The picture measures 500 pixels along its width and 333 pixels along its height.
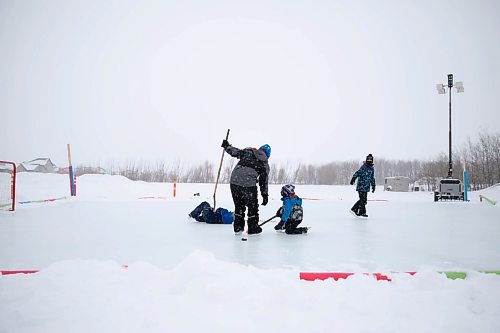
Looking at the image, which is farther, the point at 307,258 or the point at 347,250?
the point at 347,250

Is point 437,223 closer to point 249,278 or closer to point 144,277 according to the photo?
point 249,278

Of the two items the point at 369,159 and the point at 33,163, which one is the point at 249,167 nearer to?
the point at 369,159

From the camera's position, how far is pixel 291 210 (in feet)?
17.8

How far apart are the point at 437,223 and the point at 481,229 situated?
0.93m

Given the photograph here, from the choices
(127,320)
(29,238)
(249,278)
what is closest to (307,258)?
(249,278)

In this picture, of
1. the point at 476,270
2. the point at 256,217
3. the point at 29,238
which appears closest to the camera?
the point at 476,270

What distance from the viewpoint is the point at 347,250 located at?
163 inches

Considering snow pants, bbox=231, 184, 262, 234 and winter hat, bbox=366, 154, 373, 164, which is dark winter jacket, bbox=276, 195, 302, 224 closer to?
snow pants, bbox=231, 184, 262, 234

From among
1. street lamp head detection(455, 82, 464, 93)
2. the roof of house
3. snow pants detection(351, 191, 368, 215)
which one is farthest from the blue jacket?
the roof of house

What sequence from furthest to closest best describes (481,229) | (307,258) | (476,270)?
(481,229)
(307,258)
(476,270)

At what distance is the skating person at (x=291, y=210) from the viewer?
209 inches

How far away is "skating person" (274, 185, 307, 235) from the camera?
5311 mm

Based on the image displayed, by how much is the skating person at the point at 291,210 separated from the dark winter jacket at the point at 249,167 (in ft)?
1.36

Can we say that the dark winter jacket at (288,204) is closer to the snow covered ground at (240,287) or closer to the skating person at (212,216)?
the snow covered ground at (240,287)
